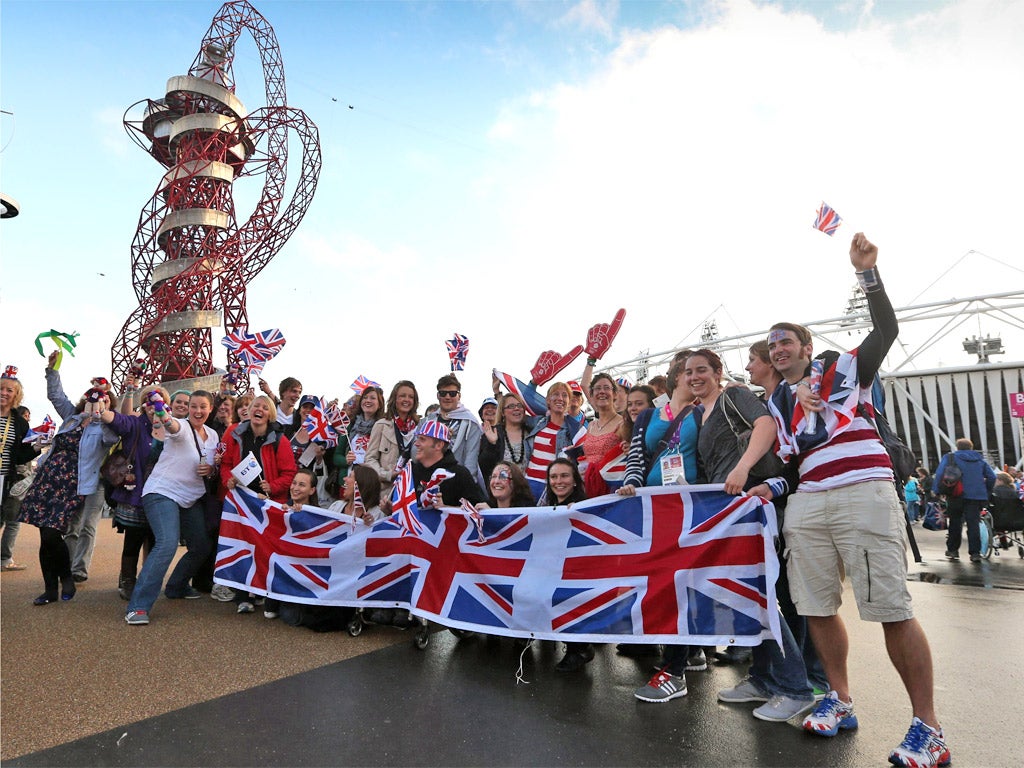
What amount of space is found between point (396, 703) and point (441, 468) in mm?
1937

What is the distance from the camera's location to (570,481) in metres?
4.59

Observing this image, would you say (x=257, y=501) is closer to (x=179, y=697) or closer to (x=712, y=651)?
(x=179, y=697)

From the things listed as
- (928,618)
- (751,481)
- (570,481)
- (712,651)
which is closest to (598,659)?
(712,651)

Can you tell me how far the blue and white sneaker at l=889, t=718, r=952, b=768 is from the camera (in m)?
2.72

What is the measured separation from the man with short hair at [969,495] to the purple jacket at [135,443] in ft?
35.8

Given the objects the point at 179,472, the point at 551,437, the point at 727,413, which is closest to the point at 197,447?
the point at 179,472

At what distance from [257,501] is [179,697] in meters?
2.49

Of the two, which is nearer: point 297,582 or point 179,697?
point 179,697

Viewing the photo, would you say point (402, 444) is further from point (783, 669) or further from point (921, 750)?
point (921, 750)

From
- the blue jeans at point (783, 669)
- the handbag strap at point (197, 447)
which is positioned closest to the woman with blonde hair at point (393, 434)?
the handbag strap at point (197, 447)

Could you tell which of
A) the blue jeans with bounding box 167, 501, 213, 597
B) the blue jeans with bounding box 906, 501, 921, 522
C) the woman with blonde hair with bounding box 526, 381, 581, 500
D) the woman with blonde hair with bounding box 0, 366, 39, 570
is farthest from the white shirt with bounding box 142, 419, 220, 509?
the blue jeans with bounding box 906, 501, 921, 522

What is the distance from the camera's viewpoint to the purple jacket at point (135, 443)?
6.00 meters

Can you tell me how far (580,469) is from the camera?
16.9 feet

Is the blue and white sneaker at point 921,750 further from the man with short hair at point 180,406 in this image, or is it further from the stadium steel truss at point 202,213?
the stadium steel truss at point 202,213
